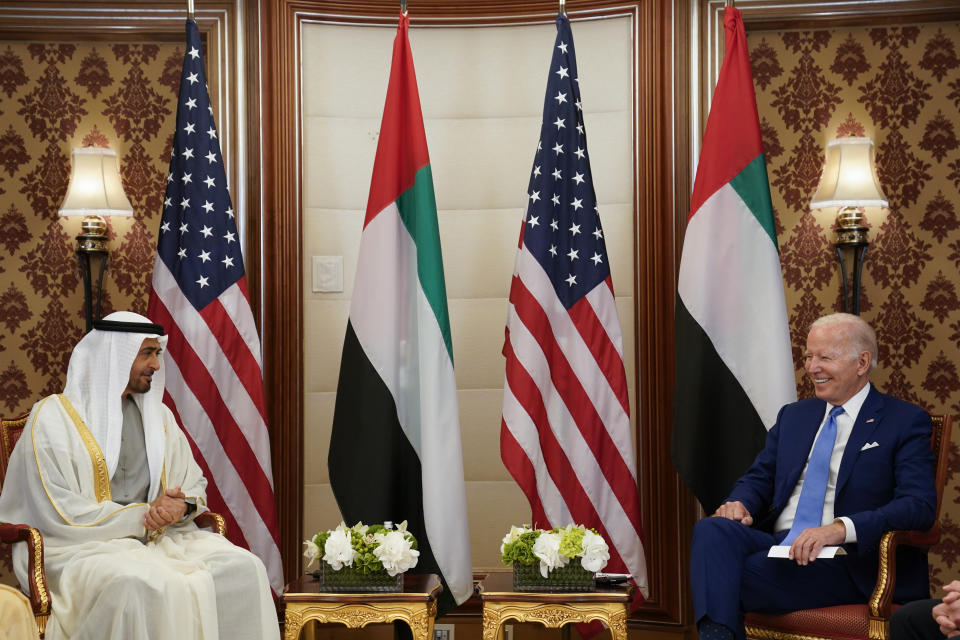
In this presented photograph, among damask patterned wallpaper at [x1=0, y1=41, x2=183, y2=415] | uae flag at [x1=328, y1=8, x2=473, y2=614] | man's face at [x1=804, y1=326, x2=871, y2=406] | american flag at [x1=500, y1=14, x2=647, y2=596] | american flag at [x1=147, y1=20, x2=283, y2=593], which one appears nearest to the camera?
man's face at [x1=804, y1=326, x2=871, y2=406]

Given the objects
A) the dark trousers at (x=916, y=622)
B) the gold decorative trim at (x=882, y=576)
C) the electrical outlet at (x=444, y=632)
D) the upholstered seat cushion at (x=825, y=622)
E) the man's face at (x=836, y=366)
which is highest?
the man's face at (x=836, y=366)

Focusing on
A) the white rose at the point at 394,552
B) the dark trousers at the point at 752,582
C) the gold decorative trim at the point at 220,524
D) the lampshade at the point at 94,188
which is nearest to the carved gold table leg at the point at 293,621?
the white rose at the point at 394,552

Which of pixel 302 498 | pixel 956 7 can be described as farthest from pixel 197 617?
pixel 956 7

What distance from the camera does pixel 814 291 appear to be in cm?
492

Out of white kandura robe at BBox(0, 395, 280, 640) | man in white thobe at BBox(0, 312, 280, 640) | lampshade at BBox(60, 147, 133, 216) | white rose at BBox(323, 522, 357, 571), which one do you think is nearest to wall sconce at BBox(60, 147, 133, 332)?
lampshade at BBox(60, 147, 133, 216)

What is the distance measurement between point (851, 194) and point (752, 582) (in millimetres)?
2019

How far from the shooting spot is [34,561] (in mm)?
3350

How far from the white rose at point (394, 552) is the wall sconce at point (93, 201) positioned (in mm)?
2020

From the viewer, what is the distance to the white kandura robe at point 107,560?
132 inches

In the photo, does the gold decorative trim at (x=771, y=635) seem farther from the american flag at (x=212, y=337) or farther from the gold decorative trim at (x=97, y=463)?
the gold decorative trim at (x=97, y=463)

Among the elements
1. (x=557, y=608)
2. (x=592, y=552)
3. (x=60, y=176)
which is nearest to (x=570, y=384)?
(x=592, y=552)

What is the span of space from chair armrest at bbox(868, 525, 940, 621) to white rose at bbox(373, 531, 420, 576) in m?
1.49

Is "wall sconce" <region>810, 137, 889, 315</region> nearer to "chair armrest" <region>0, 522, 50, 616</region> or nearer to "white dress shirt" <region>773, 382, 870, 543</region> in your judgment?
"white dress shirt" <region>773, 382, 870, 543</region>

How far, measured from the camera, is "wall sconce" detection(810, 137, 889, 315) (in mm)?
4727
